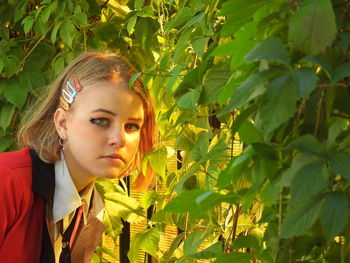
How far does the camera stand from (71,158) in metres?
1.77

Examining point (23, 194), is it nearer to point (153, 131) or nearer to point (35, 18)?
point (153, 131)

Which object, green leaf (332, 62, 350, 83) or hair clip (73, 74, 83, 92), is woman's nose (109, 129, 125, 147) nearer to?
hair clip (73, 74, 83, 92)

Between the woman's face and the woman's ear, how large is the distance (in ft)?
0.20

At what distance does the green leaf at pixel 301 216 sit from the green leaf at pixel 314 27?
0.43ft

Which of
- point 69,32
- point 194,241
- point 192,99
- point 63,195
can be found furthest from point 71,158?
point 192,99

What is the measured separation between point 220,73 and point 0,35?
46.3 inches

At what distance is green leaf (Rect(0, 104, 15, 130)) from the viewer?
211cm

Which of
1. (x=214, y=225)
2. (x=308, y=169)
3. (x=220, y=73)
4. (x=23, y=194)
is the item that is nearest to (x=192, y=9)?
(x=220, y=73)

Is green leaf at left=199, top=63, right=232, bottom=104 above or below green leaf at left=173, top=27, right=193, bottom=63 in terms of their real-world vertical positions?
below

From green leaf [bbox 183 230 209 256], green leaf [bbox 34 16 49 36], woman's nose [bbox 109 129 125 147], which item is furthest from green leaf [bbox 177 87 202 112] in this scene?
green leaf [bbox 34 16 49 36]

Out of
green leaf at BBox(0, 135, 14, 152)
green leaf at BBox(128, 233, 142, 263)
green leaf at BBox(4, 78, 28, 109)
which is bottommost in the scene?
green leaf at BBox(128, 233, 142, 263)

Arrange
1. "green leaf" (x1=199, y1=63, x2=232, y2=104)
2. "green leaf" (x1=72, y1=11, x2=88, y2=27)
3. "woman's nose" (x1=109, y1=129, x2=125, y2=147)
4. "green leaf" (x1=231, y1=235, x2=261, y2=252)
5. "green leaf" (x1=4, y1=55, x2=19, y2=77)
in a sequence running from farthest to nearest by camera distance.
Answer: "green leaf" (x1=4, y1=55, x2=19, y2=77)
"green leaf" (x1=72, y1=11, x2=88, y2=27)
"woman's nose" (x1=109, y1=129, x2=125, y2=147)
"green leaf" (x1=199, y1=63, x2=232, y2=104)
"green leaf" (x1=231, y1=235, x2=261, y2=252)

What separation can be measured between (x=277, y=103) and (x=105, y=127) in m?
1.03

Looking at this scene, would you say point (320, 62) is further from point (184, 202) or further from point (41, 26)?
point (41, 26)
